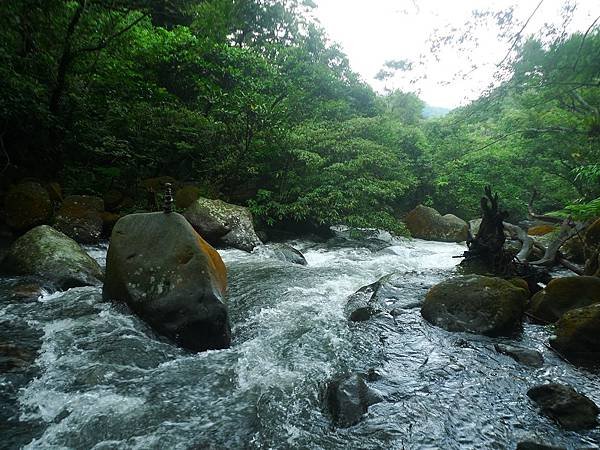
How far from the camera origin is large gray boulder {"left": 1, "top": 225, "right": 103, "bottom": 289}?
225 inches

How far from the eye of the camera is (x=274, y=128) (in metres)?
11.6

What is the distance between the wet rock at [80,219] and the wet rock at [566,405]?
9.00 metres

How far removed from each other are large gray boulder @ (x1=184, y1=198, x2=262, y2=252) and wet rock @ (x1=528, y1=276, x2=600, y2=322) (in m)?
6.60

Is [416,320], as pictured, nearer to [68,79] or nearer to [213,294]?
[213,294]

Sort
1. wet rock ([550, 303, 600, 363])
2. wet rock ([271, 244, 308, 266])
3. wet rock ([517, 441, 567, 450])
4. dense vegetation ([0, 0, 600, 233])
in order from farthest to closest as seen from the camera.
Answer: wet rock ([271, 244, 308, 266])
dense vegetation ([0, 0, 600, 233])
wet rock ([550, 303, 600, 363])
wet rock ([517, 441, 567, 450])

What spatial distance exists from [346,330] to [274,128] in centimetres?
828

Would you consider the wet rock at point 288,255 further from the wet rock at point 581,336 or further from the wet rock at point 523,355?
the wet rock at point 581,336

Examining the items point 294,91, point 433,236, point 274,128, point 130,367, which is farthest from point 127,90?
point 433,236

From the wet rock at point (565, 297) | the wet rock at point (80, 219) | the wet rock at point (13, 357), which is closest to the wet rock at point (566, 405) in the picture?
the wet rock at point (565, 297)

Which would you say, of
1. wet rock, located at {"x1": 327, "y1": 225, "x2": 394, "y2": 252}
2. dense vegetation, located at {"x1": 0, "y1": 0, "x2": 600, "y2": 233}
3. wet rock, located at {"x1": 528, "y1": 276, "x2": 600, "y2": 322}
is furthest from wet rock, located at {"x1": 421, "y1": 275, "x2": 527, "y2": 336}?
wet rock, located at {"x1": 327, "y1": 225, "x2": 394, "y2": 252}

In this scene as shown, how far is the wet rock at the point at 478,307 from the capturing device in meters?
4.72

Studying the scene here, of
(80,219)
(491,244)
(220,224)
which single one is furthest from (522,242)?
(80,219)

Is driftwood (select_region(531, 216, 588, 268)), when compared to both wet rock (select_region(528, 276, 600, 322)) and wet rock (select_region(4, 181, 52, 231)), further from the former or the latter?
wet rock (select_region(4, 181, 52, 231))

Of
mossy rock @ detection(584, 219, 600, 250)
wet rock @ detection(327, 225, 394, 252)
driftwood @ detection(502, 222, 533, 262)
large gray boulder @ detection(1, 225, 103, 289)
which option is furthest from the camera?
wet rock @ detection(327, 225, 394, 252)
